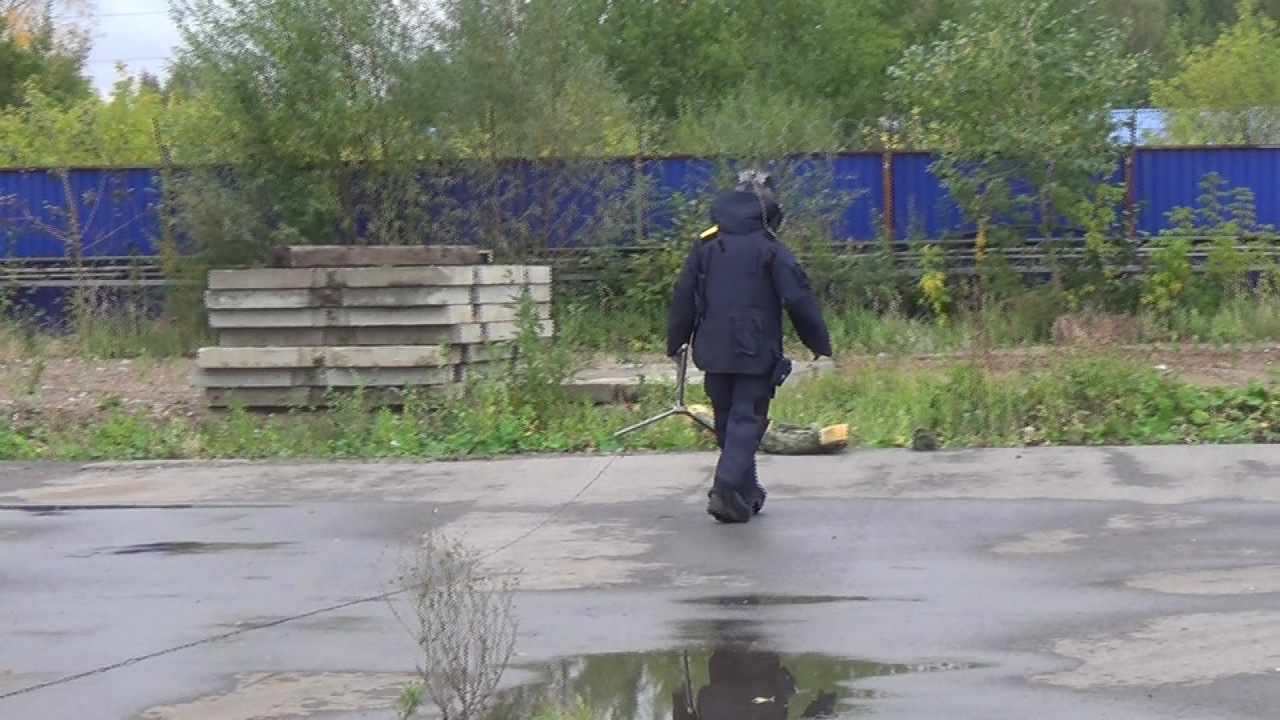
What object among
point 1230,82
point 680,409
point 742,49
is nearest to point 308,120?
point 680,409

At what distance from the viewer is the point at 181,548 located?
8695 millimetres

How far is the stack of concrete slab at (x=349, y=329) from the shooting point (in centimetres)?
1293

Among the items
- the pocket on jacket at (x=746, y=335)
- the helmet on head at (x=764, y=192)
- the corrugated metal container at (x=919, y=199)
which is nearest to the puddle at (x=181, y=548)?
the pocket on jacket at (x=746, y=335)

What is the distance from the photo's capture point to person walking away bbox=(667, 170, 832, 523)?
842 centimetres

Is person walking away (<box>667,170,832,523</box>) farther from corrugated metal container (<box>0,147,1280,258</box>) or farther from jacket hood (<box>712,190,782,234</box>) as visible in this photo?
corrugated metal container (<box>0,147,1280,258</box>)

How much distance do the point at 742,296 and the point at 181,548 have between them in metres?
3.32

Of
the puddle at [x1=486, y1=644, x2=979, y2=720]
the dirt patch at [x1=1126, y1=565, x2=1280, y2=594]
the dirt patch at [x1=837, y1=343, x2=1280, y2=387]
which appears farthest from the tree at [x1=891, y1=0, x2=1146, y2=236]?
the puddle at [x1=486, y1=644, x2=979, y2=720]

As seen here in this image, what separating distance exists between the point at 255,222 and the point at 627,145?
4.86m

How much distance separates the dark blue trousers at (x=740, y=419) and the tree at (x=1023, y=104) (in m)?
10.5

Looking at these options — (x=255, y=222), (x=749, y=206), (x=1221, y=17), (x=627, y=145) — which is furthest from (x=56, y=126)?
(x=1221, y=17)

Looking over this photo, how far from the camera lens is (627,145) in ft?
67.4

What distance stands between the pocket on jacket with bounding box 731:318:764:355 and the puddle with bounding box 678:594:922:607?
Result: 1638 millimetres

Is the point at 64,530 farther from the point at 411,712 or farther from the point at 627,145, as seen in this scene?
the point at 627,145

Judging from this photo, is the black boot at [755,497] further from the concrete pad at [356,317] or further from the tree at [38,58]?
the tree at [38,58]
